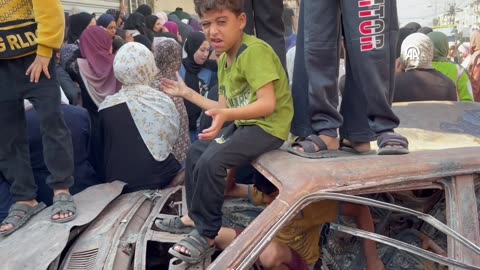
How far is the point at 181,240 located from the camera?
2223 mm

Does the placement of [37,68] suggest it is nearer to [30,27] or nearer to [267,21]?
[30,27]

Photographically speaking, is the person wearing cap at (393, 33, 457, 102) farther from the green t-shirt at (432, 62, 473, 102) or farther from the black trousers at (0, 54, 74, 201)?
the black trousers at (0, 54, 74, 201)

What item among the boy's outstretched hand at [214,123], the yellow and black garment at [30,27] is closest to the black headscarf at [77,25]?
the yellow and black garment at [30,27]

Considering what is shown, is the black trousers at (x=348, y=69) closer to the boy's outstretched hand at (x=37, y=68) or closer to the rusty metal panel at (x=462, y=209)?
the rusty metal panel at (x=462, y=209)

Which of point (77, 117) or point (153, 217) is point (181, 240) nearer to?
point (153, 217)

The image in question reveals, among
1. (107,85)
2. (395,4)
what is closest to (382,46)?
(395,4)

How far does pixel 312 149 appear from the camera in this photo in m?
2.28

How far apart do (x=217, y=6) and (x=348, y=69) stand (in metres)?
0.71

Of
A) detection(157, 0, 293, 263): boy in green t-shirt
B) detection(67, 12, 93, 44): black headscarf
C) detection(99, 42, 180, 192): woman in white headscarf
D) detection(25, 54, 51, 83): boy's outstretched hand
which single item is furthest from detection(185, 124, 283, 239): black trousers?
detection(67, 12, 93, 44): black headscarf

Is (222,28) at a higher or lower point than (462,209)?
higher

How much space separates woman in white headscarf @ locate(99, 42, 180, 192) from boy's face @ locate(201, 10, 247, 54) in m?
1.32

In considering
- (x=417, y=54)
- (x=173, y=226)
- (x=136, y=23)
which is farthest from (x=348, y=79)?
(x=136, y=23)

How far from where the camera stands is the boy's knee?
2.26 metres

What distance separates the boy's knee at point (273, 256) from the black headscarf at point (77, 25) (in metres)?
4.36
